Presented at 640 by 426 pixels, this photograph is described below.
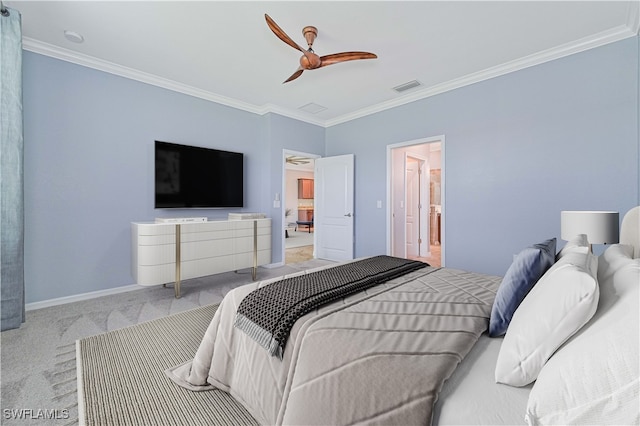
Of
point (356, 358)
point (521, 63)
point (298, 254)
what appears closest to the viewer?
point (356, 358)

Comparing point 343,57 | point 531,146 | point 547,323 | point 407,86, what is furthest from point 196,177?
point 531,146

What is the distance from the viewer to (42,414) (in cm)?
141

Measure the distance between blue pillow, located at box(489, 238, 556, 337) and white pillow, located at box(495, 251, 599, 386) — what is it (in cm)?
26

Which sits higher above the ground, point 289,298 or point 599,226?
point 599,226

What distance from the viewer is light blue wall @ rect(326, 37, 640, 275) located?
2676mm

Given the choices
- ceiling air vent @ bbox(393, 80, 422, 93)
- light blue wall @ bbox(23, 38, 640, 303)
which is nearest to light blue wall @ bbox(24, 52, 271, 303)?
light blue wall @ bbox(23, 38, 640, 303)

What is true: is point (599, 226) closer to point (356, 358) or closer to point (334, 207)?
point (356, 358)

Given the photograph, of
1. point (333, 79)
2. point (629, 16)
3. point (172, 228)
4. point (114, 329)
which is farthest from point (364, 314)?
point (629, 16)

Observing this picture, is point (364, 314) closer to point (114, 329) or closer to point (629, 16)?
point (114, 329)

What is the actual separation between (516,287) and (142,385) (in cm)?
201

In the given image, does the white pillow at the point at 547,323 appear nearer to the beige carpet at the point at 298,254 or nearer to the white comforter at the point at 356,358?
the white comforter at the point at 356,358

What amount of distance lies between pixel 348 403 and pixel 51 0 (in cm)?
354

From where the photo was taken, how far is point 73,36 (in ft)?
8.84

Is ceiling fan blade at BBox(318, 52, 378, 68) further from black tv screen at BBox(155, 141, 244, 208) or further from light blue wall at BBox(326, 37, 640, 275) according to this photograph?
black tv screen at BBox(155, 141, 244, 208)
